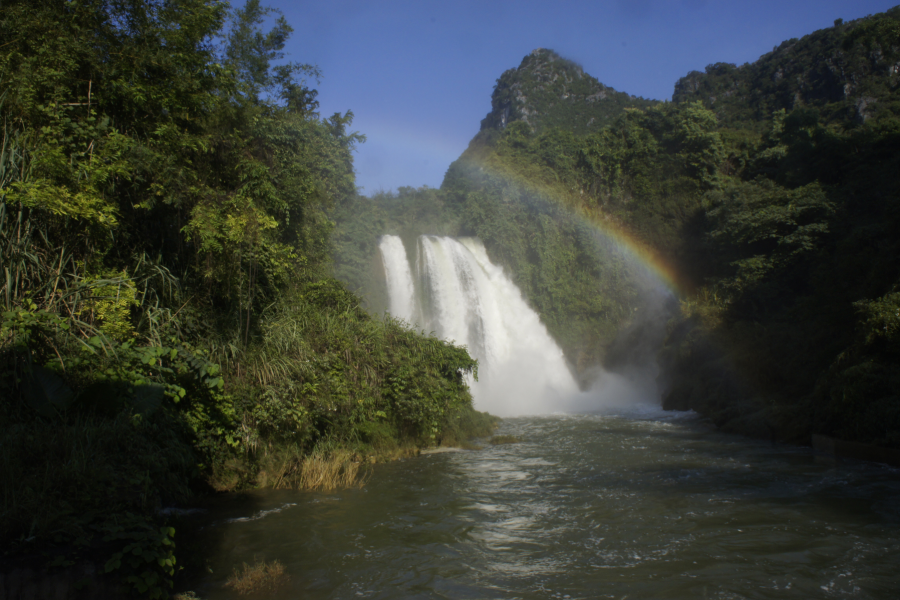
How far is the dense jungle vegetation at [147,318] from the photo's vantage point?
5117 millimetres

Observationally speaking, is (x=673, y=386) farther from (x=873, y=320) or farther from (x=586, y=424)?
(x=873, y=320)

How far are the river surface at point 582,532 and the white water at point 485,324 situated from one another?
1552 centimetres

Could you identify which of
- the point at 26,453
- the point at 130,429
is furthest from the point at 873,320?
the point at 26,453

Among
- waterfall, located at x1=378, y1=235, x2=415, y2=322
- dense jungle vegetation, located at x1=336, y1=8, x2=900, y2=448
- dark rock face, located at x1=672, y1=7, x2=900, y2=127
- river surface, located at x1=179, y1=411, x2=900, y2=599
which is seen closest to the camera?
river surface, located at x1=179, y1=411, x2=900, y2=599

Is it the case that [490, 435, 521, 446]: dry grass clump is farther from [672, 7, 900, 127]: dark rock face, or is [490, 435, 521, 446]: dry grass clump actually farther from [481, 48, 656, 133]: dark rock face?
[481, 48, 656, 133]: dark rock face

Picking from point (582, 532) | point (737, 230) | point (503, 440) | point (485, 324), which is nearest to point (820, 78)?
point (737, 230)

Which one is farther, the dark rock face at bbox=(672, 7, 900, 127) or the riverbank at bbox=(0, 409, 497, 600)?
the dark rock face at bbox=(672, 7, 900, 127)

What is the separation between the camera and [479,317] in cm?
2936

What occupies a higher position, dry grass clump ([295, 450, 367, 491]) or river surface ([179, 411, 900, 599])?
dry grass clump ([295, 450, 367, 491])

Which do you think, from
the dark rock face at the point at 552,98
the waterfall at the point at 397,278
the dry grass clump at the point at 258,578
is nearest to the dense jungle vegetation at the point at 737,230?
the waterfall at the point at 397,278

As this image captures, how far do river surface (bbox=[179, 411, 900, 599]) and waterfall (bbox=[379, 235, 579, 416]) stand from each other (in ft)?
51.6

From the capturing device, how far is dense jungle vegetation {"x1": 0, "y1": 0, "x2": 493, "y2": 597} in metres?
5.12

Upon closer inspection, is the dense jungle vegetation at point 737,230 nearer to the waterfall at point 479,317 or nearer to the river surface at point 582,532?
the waterfall at point 479,317

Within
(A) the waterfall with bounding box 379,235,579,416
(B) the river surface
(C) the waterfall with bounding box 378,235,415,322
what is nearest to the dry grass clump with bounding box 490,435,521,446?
(B) the river surface
